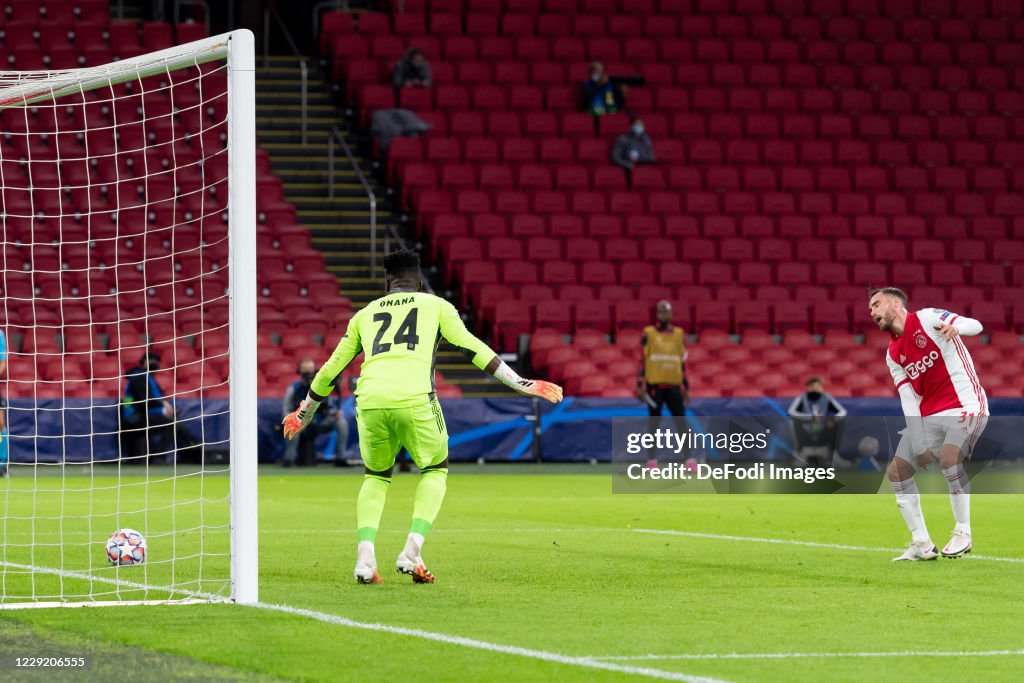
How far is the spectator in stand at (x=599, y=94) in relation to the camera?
95.5ft

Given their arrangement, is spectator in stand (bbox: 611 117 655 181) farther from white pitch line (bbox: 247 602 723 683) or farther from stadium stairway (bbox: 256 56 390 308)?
white pitch line (bbox: 247 602 723 683)

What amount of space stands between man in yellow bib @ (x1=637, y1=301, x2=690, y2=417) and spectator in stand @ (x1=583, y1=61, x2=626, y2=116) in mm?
9302

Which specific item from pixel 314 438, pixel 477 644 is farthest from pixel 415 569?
pixel 314 438

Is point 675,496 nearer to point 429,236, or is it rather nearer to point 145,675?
point 429,236

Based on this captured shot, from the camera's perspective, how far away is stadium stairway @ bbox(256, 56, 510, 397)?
26.2 meters

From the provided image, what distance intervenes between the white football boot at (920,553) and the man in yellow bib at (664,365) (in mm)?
9383

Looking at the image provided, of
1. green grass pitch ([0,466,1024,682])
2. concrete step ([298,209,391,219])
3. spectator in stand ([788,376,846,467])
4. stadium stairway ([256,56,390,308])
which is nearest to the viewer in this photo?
green grass pitch ([0,466,1024,682])

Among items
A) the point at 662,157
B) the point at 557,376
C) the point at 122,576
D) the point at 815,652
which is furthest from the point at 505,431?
the point at 815,652

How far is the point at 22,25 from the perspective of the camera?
28141 millimetres

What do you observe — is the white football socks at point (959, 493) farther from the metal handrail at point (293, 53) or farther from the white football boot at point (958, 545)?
the metal handrail at point (293, 53)

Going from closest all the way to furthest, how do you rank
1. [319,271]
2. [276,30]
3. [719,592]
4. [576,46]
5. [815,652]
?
[815,652], [719,592], [319,271], [576,46], [276,30]

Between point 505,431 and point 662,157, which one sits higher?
point 662,157

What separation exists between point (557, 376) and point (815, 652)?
57.0 ft

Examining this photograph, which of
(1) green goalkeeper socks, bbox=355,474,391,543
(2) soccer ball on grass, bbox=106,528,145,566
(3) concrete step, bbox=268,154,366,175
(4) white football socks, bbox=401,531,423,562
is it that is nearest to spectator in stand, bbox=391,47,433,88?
(3) concrete step, bbox=268,154,366,175
